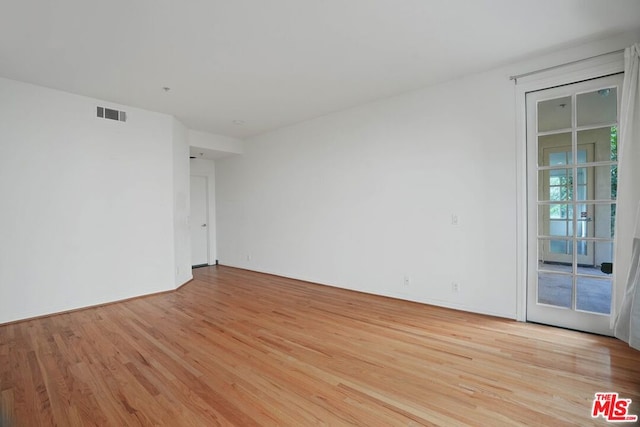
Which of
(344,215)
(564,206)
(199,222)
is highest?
(564,206)

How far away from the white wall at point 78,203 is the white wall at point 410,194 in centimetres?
209

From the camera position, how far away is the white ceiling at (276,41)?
7.63ft

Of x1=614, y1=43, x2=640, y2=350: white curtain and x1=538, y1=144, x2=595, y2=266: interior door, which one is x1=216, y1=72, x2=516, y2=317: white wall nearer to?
x1=538, y1=144, x2=595, y2=266: interior door

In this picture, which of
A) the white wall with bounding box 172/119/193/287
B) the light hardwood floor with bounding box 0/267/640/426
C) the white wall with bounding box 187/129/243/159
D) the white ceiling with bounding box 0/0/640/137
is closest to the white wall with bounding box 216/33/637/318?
the white ceiling with bounding box 0/0/640/137

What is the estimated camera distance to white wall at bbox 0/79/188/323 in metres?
3.51

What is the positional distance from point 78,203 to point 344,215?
3.71 m

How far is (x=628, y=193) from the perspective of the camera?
2635 mm

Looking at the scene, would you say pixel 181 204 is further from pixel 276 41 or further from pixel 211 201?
pixel 276 41

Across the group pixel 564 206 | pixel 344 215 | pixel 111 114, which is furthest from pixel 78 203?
pixel 564 206

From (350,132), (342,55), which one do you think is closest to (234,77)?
(342,55)

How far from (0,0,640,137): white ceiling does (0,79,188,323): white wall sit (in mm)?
439

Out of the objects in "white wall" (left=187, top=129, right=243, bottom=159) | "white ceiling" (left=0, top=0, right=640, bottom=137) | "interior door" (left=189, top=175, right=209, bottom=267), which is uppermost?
"white ceiling" (left=0, top=0, right=640, bottom=137)

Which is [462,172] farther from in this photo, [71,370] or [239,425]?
[71,370]

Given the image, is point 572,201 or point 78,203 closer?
point 572,201
